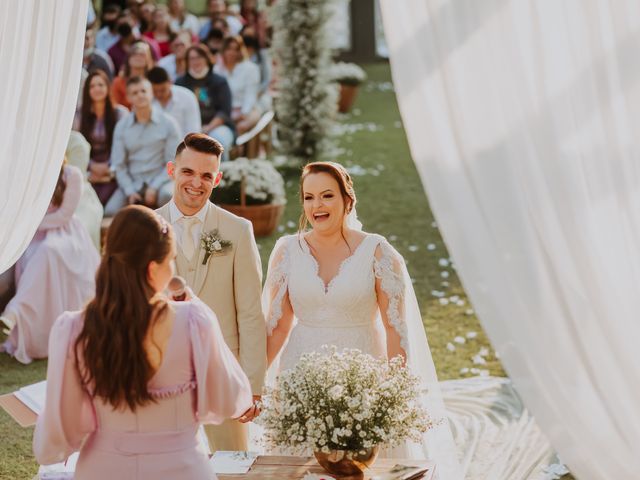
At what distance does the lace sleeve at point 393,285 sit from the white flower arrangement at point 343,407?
2.65 ft

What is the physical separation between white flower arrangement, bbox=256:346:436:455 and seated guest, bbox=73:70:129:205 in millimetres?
5841

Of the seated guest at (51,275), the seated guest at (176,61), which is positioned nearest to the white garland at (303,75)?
the seated guest at (176,61)

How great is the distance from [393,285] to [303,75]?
8.80 m

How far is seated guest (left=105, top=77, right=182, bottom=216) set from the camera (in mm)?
8766

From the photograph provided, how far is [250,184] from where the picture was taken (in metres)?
9.61

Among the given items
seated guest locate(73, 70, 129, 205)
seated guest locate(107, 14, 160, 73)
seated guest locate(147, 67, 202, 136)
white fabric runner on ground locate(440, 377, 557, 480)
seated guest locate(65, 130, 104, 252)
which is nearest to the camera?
white fabric runner on ground locate(440, 377, 557, 480)

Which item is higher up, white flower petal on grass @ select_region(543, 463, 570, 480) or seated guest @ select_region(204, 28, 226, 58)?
seated guest @ select_region(204, 28, 226, 58)

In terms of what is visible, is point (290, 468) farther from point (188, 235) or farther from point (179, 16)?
point (179, 16)

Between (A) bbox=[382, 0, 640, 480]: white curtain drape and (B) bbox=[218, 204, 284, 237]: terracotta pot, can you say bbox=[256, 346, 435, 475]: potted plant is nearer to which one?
(A) bbox=[382, 0, 640, 480]: white curtain drape

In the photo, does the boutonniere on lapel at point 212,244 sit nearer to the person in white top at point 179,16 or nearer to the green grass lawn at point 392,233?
the green grass lawn at point 392,233

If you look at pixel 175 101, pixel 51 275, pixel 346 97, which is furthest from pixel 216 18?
pixel 51 275

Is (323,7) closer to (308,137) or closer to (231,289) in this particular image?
(308,137)

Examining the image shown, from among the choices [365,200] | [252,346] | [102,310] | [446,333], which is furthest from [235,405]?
[365,200]

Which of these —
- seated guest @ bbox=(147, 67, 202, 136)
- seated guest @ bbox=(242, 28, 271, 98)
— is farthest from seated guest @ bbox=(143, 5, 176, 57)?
seated guest @ bbox=(147, 67, 202, 136)
